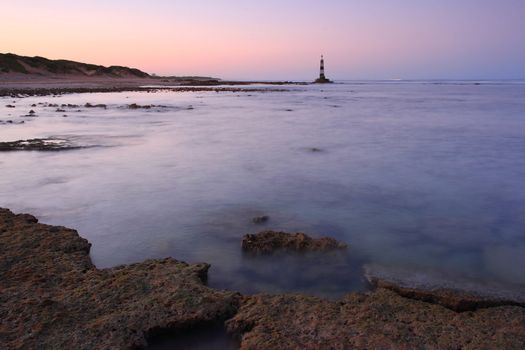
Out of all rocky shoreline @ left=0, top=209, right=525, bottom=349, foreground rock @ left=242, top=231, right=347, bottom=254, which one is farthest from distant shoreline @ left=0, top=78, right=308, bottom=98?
rocky shoreline @ left=0, top=209, right=525, bottom=349

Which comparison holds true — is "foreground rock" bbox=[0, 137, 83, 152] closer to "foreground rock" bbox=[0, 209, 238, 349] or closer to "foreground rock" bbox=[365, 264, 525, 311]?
"foreground rock" bbox=[0, 209, 238, 349]

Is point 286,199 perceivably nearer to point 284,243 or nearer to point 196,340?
point 284,243

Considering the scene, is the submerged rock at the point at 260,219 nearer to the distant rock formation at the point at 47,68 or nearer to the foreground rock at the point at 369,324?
the foreground rock at the point at 369,324

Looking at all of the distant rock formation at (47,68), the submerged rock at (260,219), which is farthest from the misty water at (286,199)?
the distant rock formation at (47,68)

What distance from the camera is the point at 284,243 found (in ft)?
15.2

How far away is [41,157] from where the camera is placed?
9570 millimetres

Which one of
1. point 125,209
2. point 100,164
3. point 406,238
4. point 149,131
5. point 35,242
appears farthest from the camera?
point 149,131

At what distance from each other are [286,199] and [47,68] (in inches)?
2736

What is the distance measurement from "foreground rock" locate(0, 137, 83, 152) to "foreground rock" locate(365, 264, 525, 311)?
9206mm

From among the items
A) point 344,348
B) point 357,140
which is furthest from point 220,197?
point 357,140

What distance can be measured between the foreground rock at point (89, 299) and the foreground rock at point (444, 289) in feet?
4.79

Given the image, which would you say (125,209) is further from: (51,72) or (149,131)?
(51,72)

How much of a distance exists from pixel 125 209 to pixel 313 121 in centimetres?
1365

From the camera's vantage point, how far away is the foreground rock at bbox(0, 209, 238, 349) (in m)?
2.79
